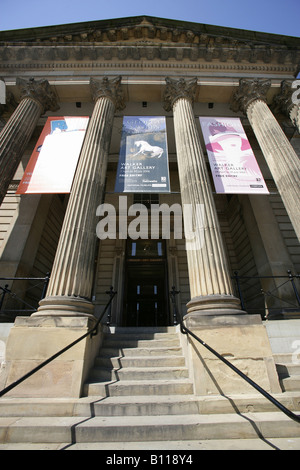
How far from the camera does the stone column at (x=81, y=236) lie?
16.0 ft

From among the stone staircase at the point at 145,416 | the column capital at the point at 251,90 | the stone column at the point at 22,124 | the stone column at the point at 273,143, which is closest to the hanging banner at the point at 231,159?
the stone column at the point at 273,143

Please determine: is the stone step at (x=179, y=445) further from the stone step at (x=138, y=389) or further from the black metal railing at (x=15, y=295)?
the black metal railing at (x=15, y=295)

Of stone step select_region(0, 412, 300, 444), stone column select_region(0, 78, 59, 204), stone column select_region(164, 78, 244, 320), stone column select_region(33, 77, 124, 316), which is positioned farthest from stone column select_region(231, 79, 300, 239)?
stone column select_region(0, 78, 59, 204)

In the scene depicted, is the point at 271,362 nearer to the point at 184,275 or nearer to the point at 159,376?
the point at 159,376

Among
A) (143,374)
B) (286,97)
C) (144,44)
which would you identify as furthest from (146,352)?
(144,44)

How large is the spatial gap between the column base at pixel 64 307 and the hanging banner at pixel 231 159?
5088 millimetres

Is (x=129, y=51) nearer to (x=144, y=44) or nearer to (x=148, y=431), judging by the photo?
(x=144, y=44)

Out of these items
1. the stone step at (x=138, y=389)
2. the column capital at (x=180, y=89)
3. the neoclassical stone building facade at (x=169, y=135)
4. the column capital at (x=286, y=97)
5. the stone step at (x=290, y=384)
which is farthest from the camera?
the column capital at (x=286, y=97)

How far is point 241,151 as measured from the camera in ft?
25.5

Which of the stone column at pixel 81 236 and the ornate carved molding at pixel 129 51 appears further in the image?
the ornate carved molding at pixel 129 51

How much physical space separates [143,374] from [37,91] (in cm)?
1133

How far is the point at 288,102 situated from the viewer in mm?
10102

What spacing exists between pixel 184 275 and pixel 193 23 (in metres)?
12.9

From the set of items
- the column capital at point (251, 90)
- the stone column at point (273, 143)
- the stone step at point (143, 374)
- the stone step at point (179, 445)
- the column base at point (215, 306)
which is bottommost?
the stone step at point (179, 445)
